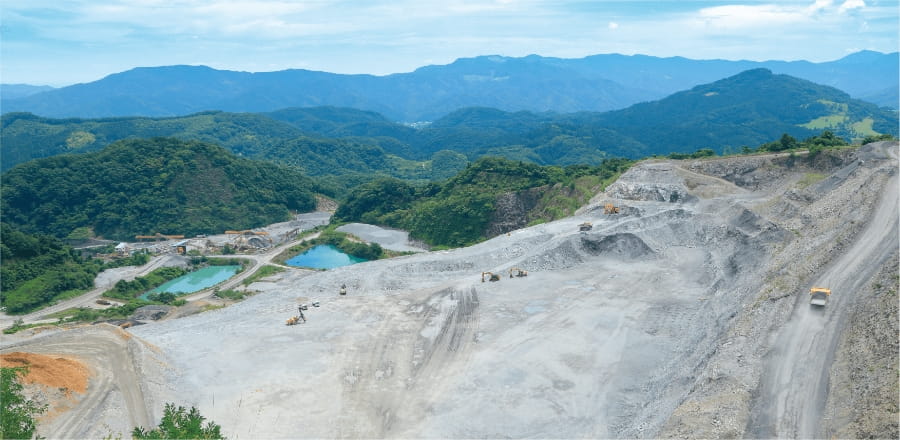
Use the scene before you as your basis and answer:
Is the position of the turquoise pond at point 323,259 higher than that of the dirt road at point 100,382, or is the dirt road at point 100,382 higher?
the dirt road at point 100,382

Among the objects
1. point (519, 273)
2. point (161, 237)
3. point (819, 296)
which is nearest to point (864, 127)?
point (519, 273)

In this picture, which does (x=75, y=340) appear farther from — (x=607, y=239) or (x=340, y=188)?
(x=340, y=188)

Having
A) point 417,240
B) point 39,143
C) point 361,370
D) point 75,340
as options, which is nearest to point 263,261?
point 417,240

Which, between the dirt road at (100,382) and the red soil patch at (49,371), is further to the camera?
the red soil patch at (49,371)

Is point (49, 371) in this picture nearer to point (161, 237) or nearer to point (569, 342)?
point (569, 342)

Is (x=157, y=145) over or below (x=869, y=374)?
over

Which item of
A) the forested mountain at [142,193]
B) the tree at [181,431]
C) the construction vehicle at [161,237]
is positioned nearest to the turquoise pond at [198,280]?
the construction vehicle at [161,237]

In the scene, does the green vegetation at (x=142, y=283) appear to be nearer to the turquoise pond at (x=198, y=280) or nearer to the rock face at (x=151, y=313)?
the turquoise pond at (x=198, y=280)
